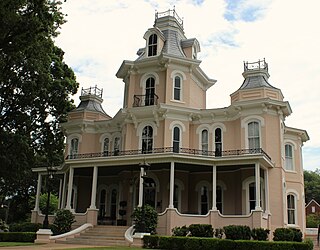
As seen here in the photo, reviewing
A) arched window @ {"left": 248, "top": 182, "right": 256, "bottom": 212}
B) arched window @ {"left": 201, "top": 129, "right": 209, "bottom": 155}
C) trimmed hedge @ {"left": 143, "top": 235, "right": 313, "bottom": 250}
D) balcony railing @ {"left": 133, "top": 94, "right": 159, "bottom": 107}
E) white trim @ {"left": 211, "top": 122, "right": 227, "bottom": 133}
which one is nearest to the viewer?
trimmed hedge @ {"left": 143, "top": 235, "right": 313, "bottom": 250}

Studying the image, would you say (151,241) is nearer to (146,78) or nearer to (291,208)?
(291,208)

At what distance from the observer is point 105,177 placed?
2900cm

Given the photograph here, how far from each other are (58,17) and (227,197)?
47.3 feet

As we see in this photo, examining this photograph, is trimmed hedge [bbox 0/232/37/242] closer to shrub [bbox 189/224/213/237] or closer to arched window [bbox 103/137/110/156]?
shrub [bbox 189/224/213/237]

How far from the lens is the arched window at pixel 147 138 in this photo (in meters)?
26.2

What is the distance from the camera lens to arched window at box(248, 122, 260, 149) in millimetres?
24487

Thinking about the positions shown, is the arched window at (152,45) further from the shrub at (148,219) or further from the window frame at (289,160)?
the shrub at (148,219)

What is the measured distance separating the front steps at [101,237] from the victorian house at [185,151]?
1.42 m

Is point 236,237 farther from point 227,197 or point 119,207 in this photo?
point 119,207

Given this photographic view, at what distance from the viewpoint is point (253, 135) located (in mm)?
24656

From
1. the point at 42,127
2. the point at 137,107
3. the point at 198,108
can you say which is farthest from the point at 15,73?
the point at 198,108

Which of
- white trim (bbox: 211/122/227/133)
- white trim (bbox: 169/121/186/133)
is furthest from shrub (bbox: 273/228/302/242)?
white trim (bbox: 169/121/186/133)

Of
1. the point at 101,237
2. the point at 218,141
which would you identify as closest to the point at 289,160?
the point at 218,141

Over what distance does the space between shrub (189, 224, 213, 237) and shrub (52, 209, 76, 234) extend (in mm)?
7366
